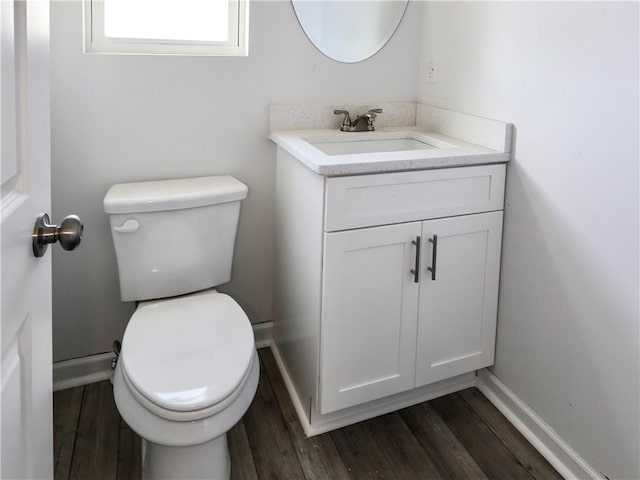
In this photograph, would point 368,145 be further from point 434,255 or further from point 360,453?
point 360,453

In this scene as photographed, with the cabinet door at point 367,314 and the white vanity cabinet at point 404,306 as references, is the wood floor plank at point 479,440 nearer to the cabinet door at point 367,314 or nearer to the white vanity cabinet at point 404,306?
the white vanity cabinet at point 404,306

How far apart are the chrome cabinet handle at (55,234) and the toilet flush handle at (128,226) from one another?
2.85 ft

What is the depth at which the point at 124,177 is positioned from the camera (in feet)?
6.16

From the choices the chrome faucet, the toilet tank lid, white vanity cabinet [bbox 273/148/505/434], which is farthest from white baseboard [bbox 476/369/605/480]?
the toilet tank lid

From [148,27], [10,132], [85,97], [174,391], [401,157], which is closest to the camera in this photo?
[10,132]

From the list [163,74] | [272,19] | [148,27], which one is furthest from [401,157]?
[148,27]

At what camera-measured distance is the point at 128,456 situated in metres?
1.68

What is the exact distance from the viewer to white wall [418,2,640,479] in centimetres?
140

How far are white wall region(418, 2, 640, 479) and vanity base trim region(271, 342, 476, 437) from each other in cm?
16

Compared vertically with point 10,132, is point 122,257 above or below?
below

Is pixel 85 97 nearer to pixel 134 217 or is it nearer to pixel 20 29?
pixel 134 217

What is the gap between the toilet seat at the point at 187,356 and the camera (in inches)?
52.2

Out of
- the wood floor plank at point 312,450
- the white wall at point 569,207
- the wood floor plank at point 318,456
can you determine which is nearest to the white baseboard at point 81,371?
the wood floor plank at point 312,450

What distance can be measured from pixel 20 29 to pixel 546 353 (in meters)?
1.59
